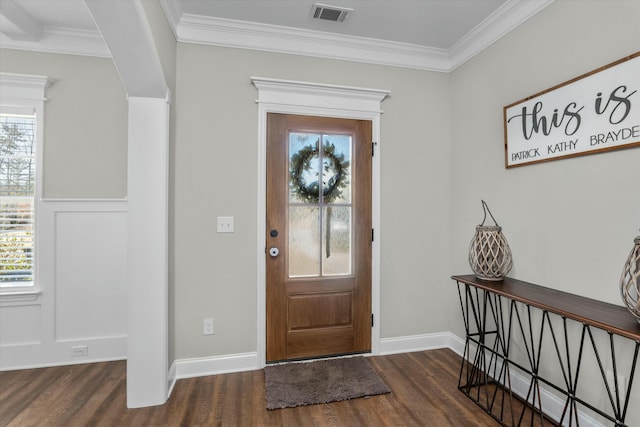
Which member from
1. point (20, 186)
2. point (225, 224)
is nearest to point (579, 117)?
point (225, 224)

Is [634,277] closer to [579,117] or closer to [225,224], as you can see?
[579,117]

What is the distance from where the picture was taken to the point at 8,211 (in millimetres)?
2564

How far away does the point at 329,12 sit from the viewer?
2.33m

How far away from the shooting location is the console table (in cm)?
147

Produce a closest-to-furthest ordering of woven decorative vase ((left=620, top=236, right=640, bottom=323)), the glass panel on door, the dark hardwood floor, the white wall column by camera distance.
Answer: woven decorative vase ((left=620, top=236, right=640, bottom=323)) → the dark hardwood floor → the white wall column → the glass panel on door

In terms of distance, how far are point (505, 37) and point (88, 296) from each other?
3847mm

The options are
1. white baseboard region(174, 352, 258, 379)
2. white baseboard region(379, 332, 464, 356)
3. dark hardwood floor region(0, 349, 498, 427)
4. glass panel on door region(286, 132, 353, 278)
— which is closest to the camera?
dark hardwood floor region(0, 349, 498, 427)

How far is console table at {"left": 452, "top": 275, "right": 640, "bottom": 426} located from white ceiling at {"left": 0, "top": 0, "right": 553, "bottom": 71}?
183 centimetres

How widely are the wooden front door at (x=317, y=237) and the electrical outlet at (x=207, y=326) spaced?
44 centimetres

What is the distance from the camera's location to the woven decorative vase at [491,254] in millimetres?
2098

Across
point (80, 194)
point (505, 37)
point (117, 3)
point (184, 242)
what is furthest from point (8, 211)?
point (505, 37)

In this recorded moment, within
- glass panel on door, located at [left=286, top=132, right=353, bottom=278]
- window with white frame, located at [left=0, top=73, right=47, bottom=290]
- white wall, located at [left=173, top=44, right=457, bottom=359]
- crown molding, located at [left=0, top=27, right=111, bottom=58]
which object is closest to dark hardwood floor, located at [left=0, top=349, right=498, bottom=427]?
white wall, located at [left=173, top=44, right=457, bottom=359]

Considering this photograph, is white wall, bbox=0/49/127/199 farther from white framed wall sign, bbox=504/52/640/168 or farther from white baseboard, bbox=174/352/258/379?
white framed wall sign, bbox=504/52/640/168

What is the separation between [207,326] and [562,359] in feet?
7.82
